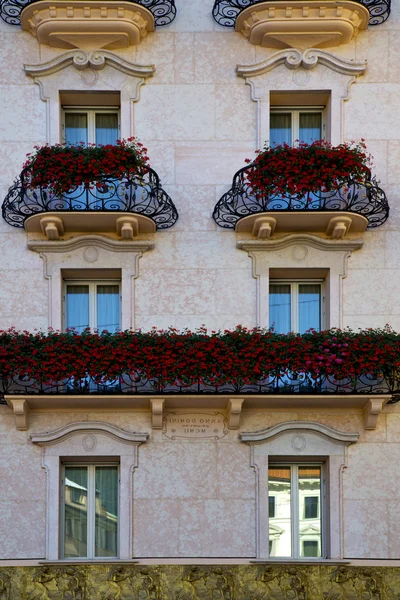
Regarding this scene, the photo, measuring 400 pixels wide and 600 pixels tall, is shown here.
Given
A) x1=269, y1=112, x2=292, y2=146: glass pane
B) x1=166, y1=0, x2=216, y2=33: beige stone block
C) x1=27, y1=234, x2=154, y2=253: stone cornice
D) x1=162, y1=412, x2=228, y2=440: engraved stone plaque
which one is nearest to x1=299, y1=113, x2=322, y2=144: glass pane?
x1=269, y1=112, x2=292, y2=146: glass pane

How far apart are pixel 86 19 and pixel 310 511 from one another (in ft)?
32.0

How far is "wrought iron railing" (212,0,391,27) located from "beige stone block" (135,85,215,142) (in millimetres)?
1353

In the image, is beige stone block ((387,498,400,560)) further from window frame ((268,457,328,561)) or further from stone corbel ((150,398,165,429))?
stone corbel ((150,398,165,429))

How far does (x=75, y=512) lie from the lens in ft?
87.8

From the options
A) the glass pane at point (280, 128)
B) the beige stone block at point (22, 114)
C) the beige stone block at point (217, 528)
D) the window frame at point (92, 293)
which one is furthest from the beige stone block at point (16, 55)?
the beige stone block at point (217, 528)

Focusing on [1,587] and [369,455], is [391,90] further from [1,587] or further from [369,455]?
[1,587]

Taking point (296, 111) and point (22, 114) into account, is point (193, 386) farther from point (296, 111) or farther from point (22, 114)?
point (22, 114)

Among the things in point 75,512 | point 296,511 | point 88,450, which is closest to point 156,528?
point 75,512

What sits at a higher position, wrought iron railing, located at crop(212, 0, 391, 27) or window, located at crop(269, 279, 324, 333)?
wrought iron railing, located at crop(212, 0, 391, 27)

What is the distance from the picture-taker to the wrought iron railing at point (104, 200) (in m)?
27.3

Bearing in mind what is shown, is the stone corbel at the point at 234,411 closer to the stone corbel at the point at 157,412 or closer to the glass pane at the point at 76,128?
the stone corbel at the point at 157,412

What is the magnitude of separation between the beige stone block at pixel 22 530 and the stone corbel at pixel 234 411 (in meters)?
3.53

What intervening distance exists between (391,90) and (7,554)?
10.8 meters

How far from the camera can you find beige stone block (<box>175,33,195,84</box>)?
28469mm
